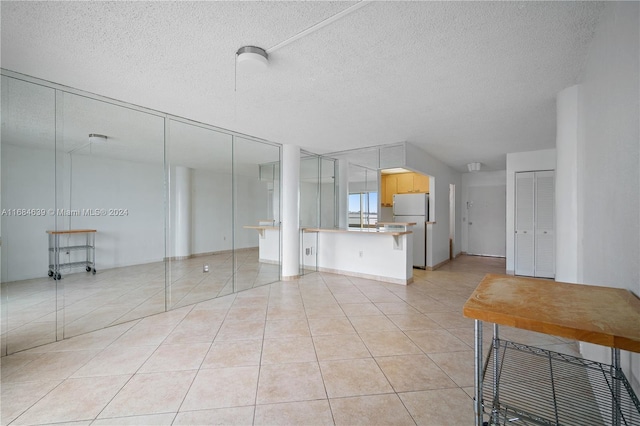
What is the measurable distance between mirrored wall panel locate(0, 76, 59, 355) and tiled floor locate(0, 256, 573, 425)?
407mm

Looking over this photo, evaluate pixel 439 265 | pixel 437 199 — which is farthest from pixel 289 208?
pixel 439 265

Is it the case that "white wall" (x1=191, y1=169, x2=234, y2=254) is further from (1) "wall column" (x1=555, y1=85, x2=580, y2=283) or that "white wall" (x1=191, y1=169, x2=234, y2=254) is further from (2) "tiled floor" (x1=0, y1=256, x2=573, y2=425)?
(1) "wall column" (x1=555, y1=85, x2=580, y2=283)

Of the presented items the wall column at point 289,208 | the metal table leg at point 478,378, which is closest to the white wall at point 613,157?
the metal table leg at point 478,378

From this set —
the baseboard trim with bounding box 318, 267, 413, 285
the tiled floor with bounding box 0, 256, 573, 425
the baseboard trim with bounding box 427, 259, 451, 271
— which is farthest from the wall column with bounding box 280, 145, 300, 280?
the baseboard trim with bounding box 427, 259, 451, 271

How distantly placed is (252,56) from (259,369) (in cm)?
246

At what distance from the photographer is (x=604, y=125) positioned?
1.62m

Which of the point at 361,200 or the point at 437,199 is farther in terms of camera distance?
the point at 437,199

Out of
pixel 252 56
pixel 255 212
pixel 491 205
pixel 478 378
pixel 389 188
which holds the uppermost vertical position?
pixel 252 56

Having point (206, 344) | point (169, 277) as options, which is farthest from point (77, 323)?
point (206, 344)

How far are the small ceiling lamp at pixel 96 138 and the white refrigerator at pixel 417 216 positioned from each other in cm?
583

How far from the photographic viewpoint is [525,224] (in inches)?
213

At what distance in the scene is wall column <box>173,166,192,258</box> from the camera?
12.2 feet

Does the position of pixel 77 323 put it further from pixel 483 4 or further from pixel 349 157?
pixel 349 157

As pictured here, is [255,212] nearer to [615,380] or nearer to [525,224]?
[615,380]
